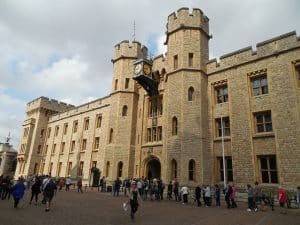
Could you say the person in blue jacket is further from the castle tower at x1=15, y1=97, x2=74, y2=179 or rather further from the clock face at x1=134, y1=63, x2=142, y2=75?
the castle tower at x1=15, y1=97, x2=74, y2=179

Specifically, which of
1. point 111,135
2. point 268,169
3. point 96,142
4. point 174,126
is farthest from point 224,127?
point 96,142

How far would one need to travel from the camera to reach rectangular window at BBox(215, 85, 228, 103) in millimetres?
21734

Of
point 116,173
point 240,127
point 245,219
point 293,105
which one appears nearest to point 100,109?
point 116,173

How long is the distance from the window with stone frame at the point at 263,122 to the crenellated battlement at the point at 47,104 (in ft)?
131

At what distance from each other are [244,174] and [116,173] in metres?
12.9

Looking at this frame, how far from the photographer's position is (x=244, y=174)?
18312 mm

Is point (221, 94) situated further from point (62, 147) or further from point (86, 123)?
point (62, 147)

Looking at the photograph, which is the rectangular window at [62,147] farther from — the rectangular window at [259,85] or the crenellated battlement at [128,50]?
the rectangular window at [259,85]

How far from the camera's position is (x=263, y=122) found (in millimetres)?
18938

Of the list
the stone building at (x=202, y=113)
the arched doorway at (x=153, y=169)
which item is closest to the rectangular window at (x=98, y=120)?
the stone building at (x=202, y=113)

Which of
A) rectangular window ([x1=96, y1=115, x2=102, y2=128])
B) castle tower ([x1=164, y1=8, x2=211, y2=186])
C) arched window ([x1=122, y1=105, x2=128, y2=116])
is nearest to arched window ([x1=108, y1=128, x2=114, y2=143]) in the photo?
arched window ([x1=122, y1=105, x2=128, y2=116])

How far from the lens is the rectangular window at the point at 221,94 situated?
71.3 ft

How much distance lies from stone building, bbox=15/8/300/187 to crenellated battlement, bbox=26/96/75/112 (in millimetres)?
20261

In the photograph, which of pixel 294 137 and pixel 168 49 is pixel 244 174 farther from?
pixel 168 49
